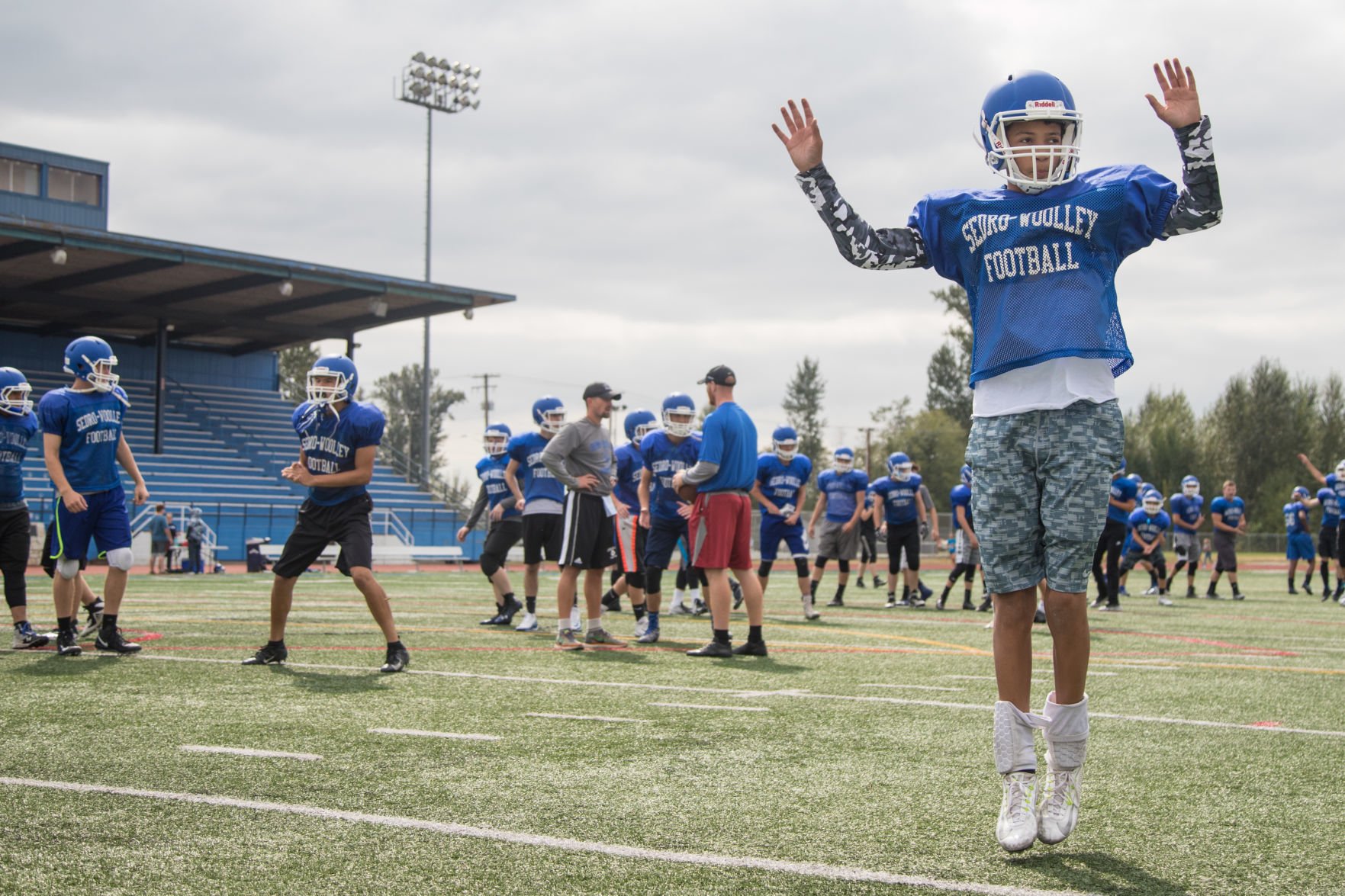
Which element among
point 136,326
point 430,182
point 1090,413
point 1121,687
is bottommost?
point 1121,687

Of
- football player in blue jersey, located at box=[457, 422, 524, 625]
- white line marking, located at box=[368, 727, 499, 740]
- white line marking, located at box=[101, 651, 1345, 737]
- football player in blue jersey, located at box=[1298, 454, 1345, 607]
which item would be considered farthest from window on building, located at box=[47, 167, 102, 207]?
white line marking, located at box=[368, 727, 499, 740]

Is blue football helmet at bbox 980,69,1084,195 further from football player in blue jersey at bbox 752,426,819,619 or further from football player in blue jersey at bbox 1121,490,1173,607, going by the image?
football player in blue jersey at bbox 1121,490,1173,607

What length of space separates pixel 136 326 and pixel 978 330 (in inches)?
1657

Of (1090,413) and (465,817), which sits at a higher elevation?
(1090,413)

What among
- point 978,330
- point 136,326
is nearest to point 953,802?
point 978,330

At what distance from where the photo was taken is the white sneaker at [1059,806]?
372cm

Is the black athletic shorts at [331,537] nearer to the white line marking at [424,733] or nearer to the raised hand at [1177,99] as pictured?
the white line marking at [424,733]

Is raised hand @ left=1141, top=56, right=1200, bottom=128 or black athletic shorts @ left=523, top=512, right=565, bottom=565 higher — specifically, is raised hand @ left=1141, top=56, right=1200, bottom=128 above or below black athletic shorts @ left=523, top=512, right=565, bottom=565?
above

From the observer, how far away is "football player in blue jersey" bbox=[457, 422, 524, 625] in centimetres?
1206

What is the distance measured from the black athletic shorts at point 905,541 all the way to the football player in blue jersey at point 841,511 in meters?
0.47

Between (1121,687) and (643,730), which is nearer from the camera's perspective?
(643,730)

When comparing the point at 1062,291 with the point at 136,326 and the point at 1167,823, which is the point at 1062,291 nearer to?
the point at 1167,823

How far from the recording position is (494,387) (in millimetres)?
89062

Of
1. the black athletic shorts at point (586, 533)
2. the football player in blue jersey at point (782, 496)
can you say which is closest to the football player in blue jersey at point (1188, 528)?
the football player in blue jersey at point (782, 496)
